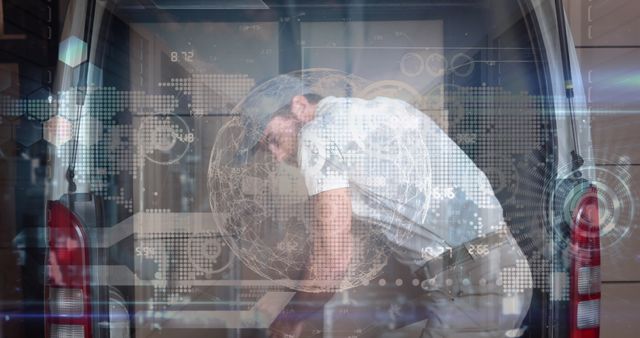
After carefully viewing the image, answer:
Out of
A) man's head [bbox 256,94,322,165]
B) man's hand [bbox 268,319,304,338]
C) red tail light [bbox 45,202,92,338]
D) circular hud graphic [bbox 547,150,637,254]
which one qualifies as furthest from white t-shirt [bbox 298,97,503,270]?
red tail light [bbox 45,202,92,338]

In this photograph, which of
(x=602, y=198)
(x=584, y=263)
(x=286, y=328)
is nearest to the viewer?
(x=584, y=263)

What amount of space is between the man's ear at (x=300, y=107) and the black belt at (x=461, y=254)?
0.68 meters

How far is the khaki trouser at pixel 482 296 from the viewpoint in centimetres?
187

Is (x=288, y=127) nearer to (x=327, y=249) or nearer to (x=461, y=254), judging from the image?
(x=327, y=249)

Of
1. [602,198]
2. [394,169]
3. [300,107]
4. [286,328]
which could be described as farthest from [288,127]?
[602,198]

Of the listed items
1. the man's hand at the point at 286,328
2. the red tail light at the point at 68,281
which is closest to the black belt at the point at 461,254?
→ the man's hand at the point at 286,328

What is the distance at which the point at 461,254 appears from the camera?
1875 millimetres

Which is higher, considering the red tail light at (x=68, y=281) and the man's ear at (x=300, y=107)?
the man's ear at (x=300, y=107)

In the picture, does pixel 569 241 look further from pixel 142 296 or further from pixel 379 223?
pixel 142 296

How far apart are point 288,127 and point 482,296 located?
3.04ft

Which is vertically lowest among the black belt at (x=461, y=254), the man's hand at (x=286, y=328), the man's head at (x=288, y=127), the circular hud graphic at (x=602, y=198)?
the man's hand at (x=286, y=328)

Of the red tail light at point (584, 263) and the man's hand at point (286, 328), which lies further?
the man's hand at point (286, 328)

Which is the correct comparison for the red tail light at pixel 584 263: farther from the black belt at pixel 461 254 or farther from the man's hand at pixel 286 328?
the man's hand at pixel 286 328

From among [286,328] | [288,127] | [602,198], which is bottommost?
[286,328]
